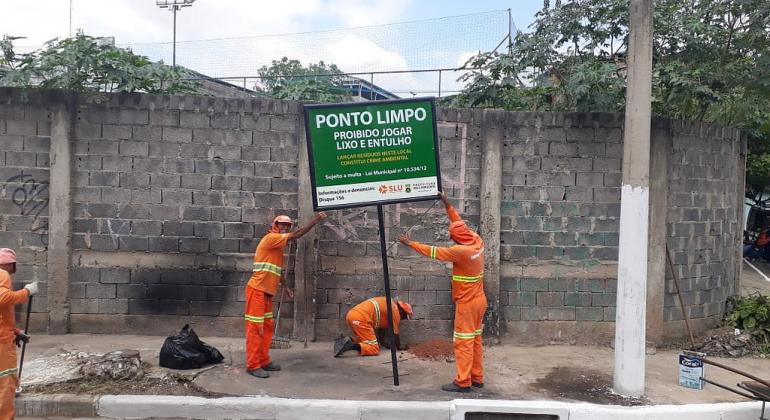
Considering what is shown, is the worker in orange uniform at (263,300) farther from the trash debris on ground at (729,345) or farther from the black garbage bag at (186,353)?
the trash debris on ground at (729,345)

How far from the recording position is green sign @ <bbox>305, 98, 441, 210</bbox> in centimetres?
557

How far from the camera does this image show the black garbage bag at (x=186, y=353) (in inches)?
236

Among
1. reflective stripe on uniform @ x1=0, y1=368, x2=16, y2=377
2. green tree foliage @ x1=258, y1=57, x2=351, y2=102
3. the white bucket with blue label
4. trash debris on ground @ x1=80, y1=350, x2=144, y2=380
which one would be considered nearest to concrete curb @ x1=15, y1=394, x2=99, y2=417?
trash debris on ground @ x1=80, y1=350, x2=144, y2=380

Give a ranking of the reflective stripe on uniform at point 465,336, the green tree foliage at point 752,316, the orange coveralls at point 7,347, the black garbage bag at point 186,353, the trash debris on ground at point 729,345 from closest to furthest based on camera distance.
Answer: the orange coveralls at point 7,347 → the reflective stripe on uniform at point 465,336 → the black garbage bag at point 186,353 → the trash debris on ground at point 729,345 → the green tree foliage at point 752,316

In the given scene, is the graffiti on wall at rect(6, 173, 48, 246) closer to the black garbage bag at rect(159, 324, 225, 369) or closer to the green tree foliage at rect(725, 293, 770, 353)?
the black garbage bag at rect(159, 324, 225, 369)

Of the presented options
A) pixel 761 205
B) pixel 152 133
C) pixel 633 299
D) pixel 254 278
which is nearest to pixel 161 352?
pixel 254 278

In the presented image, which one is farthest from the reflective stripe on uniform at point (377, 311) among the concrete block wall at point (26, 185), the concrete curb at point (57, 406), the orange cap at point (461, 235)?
the concrete block wall at point (26, 185)

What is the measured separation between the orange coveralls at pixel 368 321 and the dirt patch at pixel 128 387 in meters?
1.87

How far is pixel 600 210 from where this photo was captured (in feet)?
24.1

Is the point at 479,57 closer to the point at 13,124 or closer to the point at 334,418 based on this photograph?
the point at 334,418

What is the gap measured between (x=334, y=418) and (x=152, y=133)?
407 cm

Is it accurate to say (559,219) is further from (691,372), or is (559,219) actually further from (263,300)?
(263,300)

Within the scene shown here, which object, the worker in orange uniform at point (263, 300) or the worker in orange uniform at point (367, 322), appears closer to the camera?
the worker in orange uniform at point (263, 300)

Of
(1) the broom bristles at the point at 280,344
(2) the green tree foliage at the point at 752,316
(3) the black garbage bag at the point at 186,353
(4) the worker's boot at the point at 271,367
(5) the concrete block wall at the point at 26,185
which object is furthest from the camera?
(2) the green tree foliage at the point at 752,316
